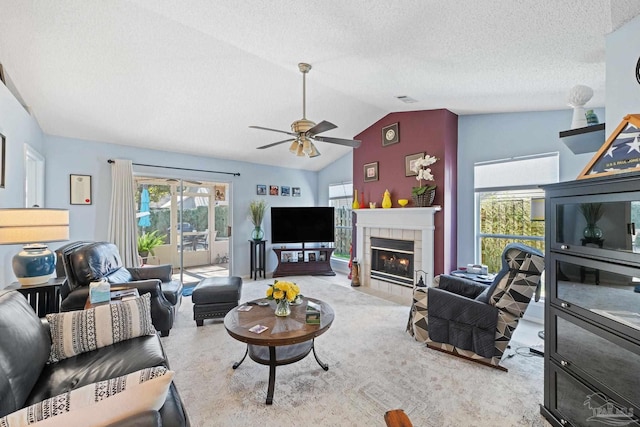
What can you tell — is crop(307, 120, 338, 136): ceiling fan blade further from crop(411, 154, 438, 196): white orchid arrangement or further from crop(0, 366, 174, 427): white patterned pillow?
crop(0, 366, 174, 427): white patterned pillow

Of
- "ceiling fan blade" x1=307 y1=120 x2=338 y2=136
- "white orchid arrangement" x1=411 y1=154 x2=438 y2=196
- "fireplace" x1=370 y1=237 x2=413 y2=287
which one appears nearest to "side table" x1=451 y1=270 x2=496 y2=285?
"fireplace" x1=370 y1=237 x2=413 y2=287

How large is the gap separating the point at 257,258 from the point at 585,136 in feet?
17.3

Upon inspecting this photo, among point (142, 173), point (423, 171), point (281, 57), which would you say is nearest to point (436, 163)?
point (423, 171)

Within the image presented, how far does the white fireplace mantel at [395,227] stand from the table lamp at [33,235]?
396cm

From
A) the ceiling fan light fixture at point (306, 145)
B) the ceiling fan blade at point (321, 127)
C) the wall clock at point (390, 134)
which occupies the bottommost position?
the ceiling fan light fixture at point (306, 145)

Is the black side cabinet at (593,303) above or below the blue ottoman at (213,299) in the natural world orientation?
above

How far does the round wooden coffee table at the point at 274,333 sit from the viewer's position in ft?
6.66

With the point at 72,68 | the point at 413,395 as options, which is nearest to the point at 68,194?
the point at 72,68

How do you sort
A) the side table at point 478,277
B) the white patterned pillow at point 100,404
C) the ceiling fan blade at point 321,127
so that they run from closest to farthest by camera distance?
the white patterned pillow at point 100,404 → the ceiling fan blade at point 321,127 → the side table at point 478,277

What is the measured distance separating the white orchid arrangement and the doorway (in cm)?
358

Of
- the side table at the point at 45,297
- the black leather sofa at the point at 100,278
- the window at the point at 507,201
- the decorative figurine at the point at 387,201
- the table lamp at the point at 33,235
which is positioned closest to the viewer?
the table lamp at the point at 33,235

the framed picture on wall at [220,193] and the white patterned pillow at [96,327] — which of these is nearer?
the white patterned pillow at [96,327]

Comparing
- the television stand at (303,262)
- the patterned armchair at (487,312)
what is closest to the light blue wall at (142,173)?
the television stand at (303,262)

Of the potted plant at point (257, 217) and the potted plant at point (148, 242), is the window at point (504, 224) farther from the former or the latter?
the potted plant at point (148, 242)
